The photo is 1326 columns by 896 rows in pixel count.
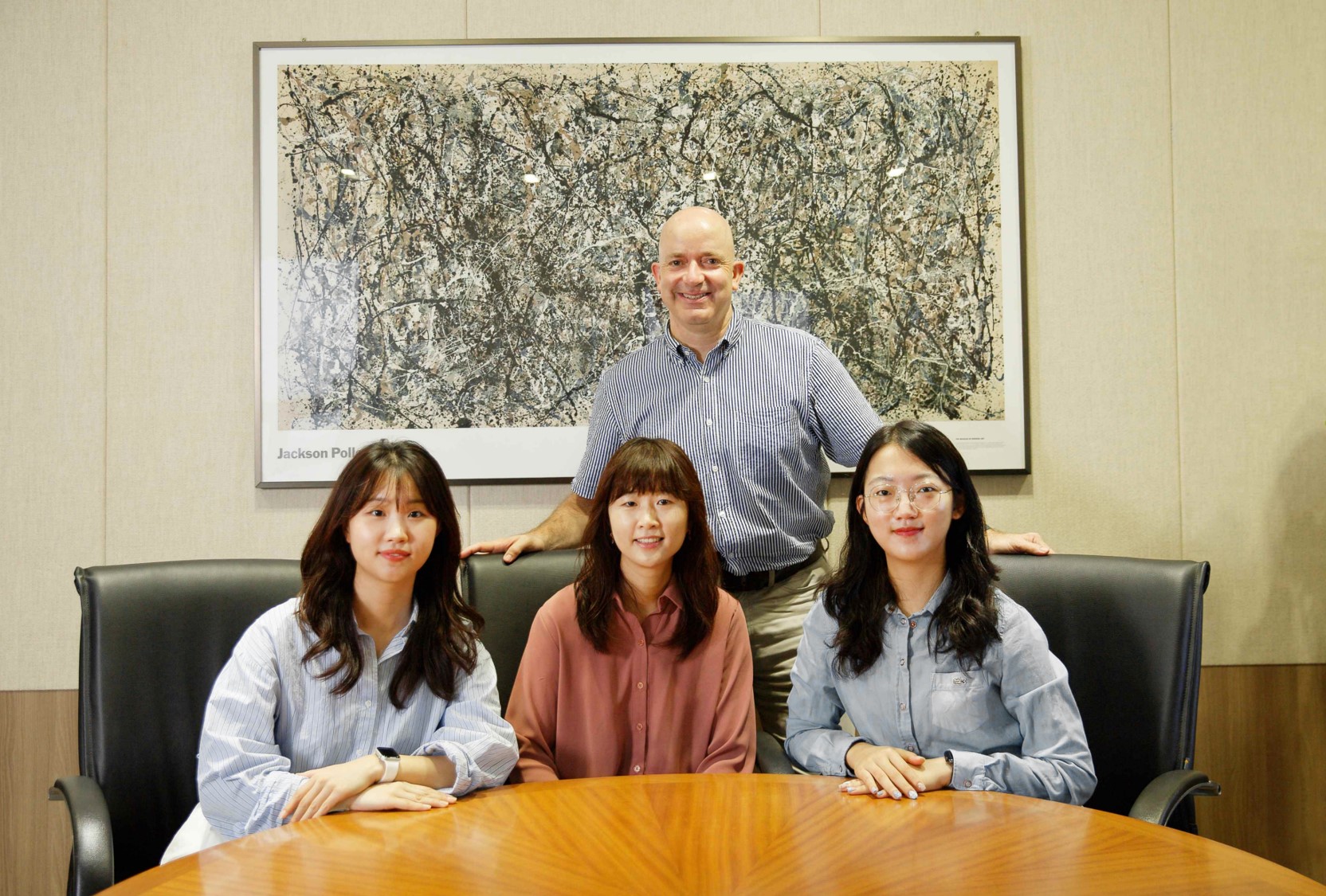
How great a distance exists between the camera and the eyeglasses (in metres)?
1.72

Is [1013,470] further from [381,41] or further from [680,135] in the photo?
[381,41]

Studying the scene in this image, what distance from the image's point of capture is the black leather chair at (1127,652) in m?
1.84

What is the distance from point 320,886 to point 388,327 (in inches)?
71.8

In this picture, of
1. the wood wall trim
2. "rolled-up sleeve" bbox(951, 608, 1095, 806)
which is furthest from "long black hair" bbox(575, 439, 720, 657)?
the wood wall trim

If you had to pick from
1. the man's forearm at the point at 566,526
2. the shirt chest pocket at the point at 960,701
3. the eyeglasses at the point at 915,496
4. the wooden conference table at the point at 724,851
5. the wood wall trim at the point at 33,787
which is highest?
the eyeglasses at the point at 915,496

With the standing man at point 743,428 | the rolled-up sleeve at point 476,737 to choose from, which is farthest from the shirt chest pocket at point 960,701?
the rolled-up sleeve at point 476,737

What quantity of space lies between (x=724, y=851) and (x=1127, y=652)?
1137mm

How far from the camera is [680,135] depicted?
2.66m

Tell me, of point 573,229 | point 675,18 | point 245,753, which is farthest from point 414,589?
point 675,18

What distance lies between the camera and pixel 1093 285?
2699 mm

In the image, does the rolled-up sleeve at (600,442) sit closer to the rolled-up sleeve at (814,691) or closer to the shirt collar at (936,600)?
the rolled-up sleeve at (814,691)

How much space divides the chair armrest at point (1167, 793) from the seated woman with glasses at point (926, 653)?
9cm

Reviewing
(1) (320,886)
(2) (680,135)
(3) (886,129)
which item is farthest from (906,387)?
(1) (320,886)

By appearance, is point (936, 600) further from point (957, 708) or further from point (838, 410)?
point (838, 410)
